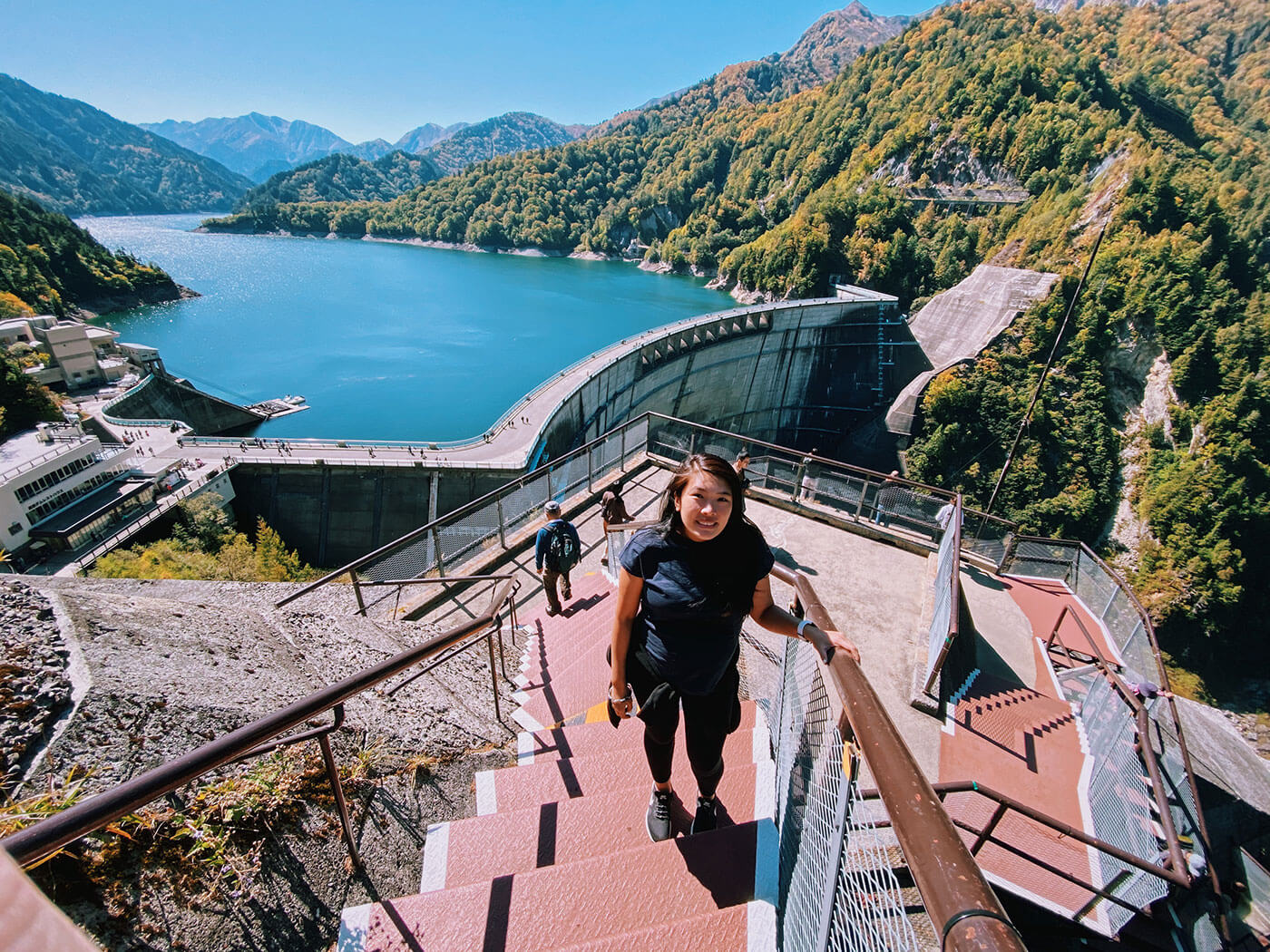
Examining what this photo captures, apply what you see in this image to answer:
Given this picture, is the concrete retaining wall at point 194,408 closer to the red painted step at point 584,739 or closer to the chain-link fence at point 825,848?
the red painted step at point 584,739

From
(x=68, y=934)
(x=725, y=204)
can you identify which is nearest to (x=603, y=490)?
(x=68, y=934)

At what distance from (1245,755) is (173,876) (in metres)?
25.7

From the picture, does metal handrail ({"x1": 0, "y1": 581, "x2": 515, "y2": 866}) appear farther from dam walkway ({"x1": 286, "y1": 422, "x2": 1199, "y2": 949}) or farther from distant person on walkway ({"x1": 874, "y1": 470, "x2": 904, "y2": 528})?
distant person on walkway ({"x1": 874, "y1": 470, "x2": 904, "y2": 528})

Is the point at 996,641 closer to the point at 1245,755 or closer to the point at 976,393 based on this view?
the point at 1245,755

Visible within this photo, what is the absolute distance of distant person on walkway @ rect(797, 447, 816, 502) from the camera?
767 centimetres

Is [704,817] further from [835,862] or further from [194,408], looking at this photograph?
[194,408]

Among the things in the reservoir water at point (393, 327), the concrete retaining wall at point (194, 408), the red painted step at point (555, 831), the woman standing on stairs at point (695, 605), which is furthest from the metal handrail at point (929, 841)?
the concrete retaining wall at point (194, 408)

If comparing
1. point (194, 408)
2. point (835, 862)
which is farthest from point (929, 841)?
point (194, 408)

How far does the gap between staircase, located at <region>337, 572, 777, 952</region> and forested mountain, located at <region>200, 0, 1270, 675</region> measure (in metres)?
45.7

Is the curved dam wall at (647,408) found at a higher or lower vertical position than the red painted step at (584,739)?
lower

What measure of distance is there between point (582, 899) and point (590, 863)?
0.12 m

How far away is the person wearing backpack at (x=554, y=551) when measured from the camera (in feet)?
18.2

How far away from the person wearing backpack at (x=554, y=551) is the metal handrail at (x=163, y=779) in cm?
326

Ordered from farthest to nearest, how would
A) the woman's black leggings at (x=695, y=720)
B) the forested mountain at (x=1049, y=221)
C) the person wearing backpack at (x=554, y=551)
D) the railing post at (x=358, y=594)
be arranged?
the forested mountain at (x=1049, y=221) → the person wearing backpack at (x=554, y=551) → the railing post at (x=358, y=594) → the woman's black leggings at (x=695, y=720)
